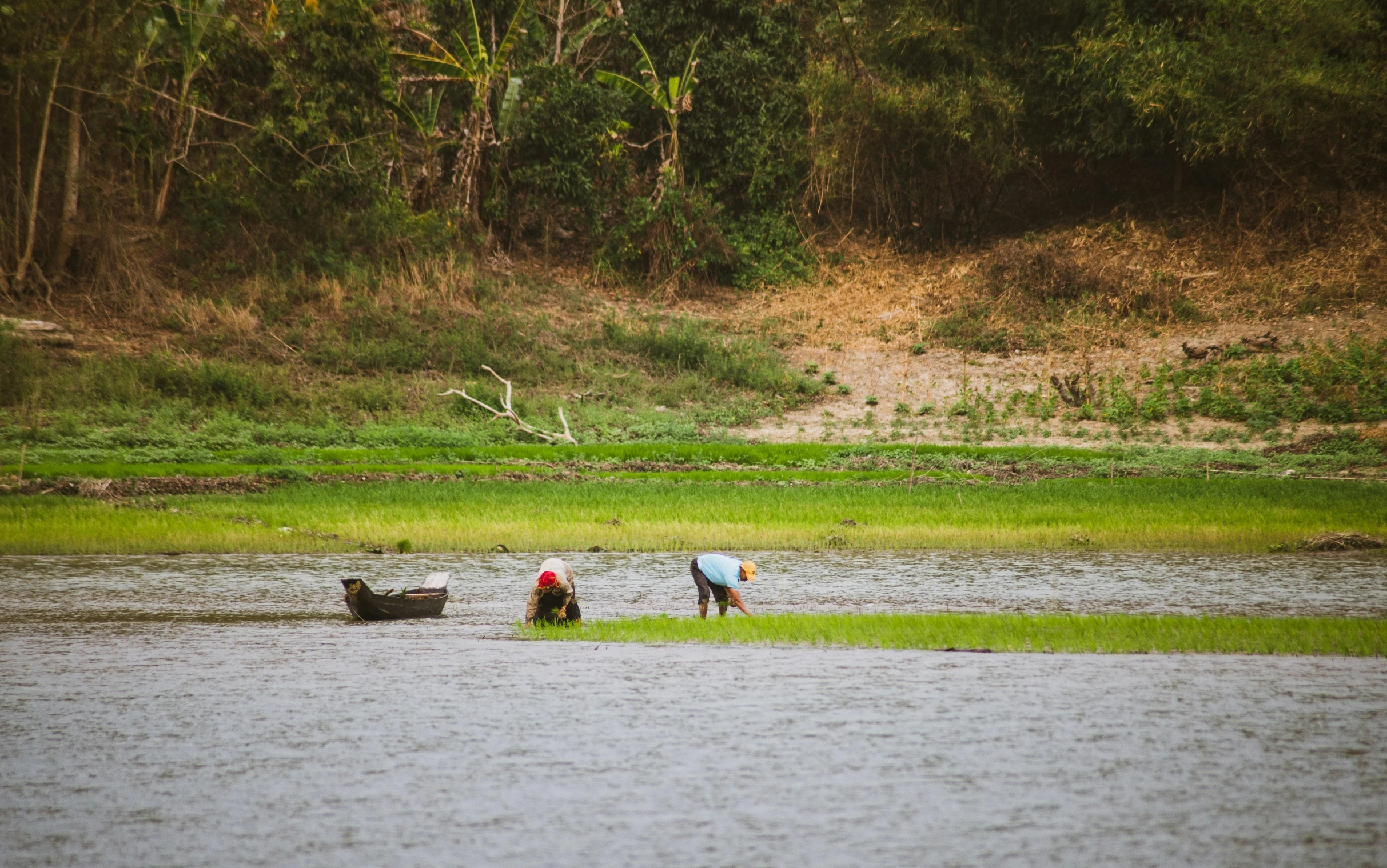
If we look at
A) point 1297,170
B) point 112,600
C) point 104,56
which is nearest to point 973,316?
point 1297,170

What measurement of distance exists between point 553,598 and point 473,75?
2546 cm

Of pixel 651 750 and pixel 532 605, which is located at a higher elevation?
pixel 532 605

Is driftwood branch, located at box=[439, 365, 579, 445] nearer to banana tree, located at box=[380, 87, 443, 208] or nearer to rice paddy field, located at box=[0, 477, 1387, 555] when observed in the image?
rice paddy field, located at box=[0, 477, 1387, 555]

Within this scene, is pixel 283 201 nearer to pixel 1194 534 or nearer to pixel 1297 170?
pixel 1194 534

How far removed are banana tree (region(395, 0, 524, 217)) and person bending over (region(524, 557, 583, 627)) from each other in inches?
984

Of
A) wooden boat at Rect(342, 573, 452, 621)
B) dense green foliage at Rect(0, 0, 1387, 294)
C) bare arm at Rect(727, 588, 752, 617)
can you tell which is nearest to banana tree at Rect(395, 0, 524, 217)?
dense green foliage at Rect(0, 0, 1387, 294)

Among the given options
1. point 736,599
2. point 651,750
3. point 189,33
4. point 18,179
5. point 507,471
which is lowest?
point 651,750

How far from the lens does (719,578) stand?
1091 centimetres

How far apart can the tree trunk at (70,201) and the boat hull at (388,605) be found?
886 inches

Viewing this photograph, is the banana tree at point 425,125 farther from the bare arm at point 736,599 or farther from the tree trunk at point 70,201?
the bare arm at point 736,599

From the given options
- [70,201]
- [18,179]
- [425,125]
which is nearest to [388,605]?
[18,179]

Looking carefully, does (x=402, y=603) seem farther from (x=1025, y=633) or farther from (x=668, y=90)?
(x=668, y=90)

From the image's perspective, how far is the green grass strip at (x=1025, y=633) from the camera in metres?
9.36

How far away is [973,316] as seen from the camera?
3309 centimetres
